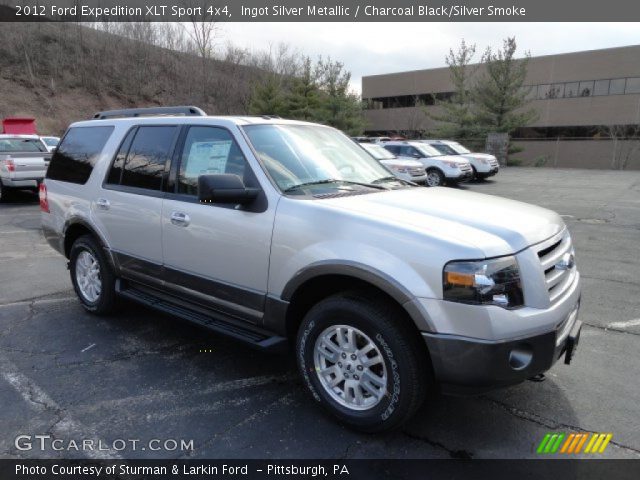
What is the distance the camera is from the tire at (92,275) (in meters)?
4.63

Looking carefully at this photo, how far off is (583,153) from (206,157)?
40.5 metres

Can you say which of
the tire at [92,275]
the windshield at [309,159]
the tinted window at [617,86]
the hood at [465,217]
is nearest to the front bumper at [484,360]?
the hood at [465,217]

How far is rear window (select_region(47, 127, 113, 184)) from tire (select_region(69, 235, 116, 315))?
0.66 metres

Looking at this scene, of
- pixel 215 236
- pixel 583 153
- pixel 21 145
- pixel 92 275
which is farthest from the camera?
pixel 583 153

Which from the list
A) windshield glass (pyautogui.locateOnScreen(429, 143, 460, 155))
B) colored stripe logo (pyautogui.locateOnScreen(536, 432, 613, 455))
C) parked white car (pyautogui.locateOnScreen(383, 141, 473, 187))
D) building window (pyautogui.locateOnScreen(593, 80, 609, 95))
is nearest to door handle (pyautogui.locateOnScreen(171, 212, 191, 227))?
colored stripe logo (pyautogui.locateOnScreen(536, 432, 613, 455))

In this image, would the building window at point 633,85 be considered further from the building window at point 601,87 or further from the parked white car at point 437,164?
the parked white car at point 437,164

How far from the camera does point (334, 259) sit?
2832 mm

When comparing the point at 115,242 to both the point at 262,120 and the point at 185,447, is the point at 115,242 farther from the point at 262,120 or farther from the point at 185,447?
the point at 185,447

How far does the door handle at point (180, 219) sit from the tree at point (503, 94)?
29.8 m

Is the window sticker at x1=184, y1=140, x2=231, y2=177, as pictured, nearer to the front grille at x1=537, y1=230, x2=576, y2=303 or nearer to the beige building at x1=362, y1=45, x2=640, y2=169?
the front grille at x1=537, y1=230, x2=576, y2=303

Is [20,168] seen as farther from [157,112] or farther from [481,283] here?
[481,283]

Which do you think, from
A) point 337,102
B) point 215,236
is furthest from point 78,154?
point 337,102

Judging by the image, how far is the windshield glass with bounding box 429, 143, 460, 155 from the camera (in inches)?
770

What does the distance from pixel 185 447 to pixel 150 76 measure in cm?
4713
